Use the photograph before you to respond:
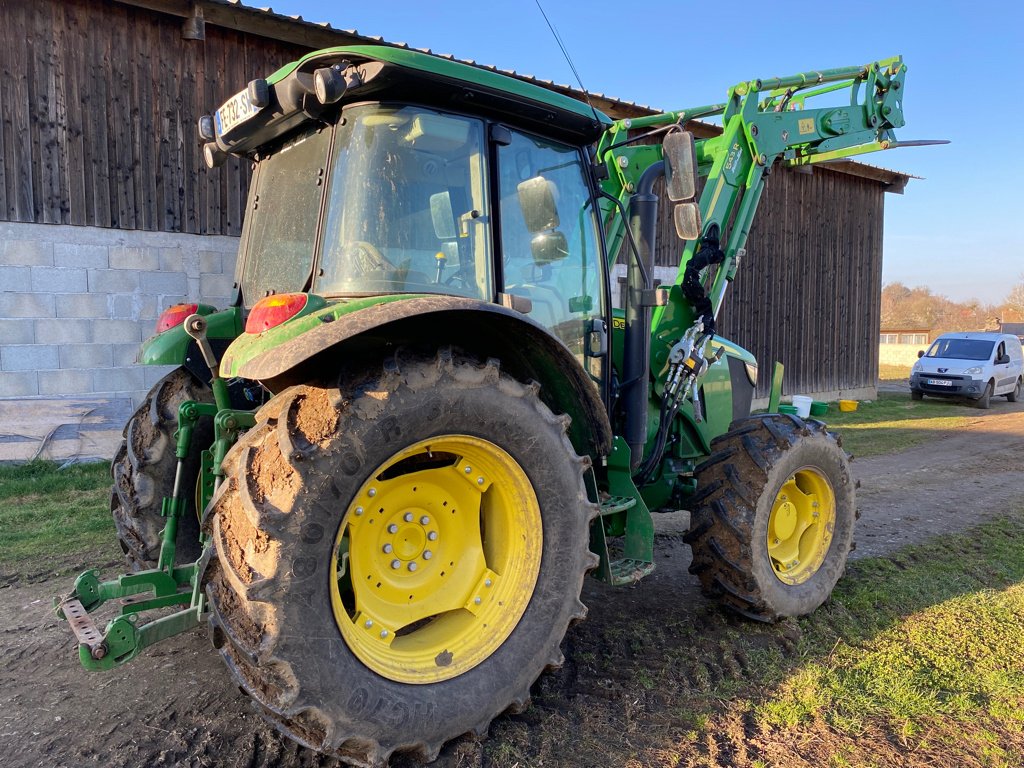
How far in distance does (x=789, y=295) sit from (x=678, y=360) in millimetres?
11313

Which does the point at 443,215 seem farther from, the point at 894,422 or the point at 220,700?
the point at 894,422

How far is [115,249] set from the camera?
24.8 feet

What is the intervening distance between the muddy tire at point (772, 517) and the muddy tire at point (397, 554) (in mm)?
1067

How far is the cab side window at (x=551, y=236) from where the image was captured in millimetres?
3059

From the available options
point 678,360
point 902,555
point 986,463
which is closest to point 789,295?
point 986,463

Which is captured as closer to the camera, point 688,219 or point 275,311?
point 275,311

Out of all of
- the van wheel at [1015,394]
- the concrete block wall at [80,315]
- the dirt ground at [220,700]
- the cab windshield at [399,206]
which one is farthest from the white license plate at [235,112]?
the van wheel at [1015,394]

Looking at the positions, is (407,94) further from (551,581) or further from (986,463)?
(986,463)

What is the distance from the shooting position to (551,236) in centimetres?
324

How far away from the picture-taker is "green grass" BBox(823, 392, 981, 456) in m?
9.96

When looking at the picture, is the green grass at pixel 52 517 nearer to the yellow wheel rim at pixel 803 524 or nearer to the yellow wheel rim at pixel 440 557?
the yellow wheel rim at pixel 440 557

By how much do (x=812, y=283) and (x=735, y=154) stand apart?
37.8 feet

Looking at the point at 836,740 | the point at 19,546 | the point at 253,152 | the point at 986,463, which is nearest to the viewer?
the point at 836,740

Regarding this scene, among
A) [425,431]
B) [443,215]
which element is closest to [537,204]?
[443,215]
